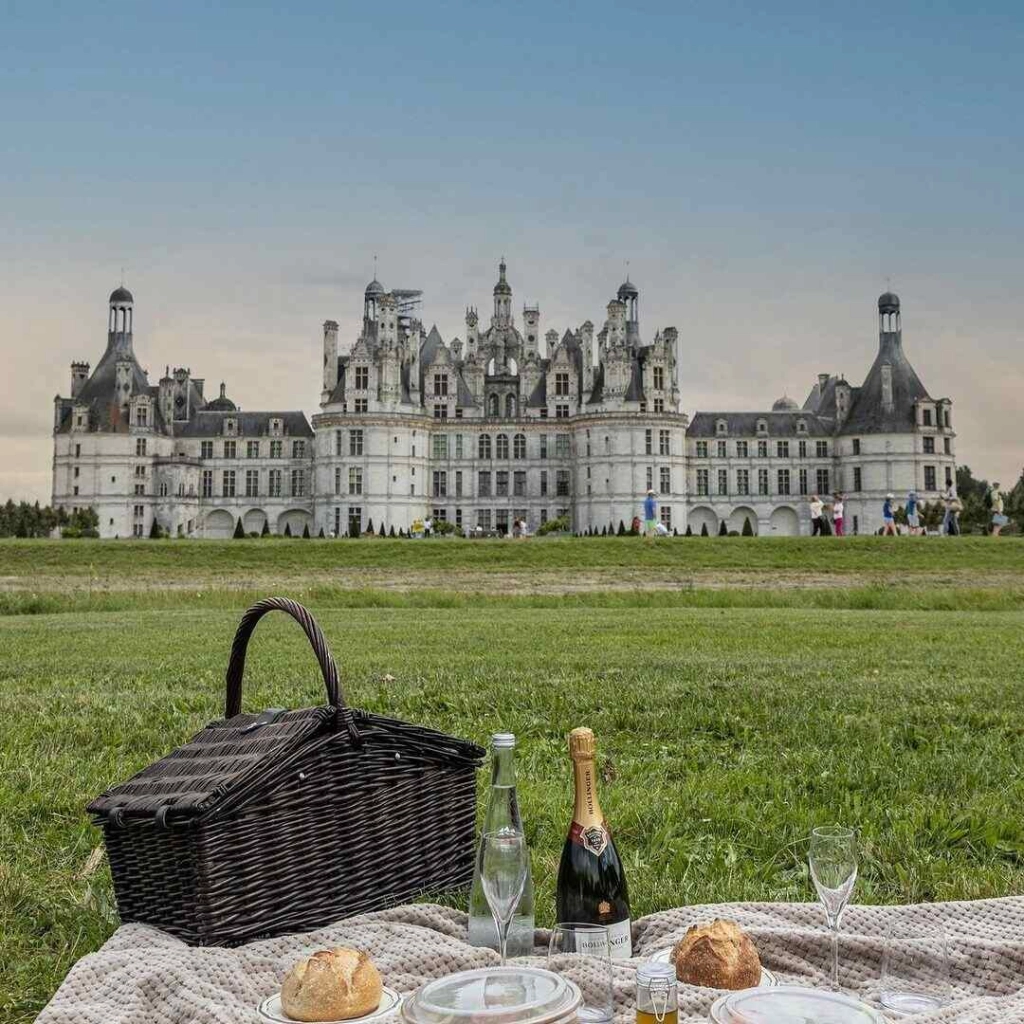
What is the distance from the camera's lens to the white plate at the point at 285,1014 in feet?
7.80

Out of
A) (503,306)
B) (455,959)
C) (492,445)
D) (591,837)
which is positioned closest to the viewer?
(455,959)

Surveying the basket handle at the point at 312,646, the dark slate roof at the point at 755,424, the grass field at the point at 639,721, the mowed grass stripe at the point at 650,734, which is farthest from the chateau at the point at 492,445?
the basket handle at the point at 312,646

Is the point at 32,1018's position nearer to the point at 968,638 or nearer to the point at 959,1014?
the point at 959,1014

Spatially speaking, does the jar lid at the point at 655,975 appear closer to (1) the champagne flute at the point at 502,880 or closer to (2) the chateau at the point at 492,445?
(1) the champagne flute at the point at 502,880

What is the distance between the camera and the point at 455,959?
9.12 ft

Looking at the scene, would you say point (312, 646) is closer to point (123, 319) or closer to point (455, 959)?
point (455, 959)

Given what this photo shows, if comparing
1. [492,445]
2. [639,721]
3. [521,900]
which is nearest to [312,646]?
[521,900]

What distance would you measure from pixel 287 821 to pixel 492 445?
2331 inches

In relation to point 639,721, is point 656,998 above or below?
above

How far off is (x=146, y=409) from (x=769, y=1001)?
64.7m

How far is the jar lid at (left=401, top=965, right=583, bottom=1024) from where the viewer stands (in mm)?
2094

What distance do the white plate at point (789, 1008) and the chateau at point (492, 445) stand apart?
2232 inches

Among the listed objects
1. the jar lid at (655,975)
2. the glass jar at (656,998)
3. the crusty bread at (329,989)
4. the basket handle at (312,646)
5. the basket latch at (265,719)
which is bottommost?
the crusty bread at (329,989)

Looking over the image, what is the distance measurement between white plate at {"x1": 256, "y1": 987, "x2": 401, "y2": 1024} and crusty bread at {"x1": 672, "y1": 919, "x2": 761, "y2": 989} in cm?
63
